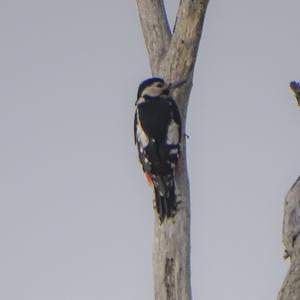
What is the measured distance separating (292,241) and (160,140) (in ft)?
6.24

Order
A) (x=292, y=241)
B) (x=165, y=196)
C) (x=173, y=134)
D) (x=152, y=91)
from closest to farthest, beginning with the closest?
1. (x=292, y=241)
2. (x=165, y=196)
3. (x=173, y=134)
4. (x=152, y=91)

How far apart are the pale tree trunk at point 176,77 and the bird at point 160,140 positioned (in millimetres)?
103

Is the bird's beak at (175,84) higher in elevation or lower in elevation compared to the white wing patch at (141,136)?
higher

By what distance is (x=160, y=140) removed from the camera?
1148 centimetres

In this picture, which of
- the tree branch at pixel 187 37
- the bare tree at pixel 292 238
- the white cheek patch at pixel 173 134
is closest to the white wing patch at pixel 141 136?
the white cheek patch at pixel 173 134

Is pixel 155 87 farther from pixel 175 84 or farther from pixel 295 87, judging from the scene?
pixel 295 87

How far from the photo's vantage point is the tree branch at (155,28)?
11656 mm

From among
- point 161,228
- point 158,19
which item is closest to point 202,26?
point 158,19

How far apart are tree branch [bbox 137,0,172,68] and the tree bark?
2044 millimetres

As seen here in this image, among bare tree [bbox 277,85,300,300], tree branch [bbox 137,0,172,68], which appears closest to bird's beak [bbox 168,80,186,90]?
tree branch [bbox 137,0,172,68]

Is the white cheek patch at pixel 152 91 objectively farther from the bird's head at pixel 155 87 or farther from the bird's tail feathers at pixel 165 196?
the bird's tail feathers at pixel 165 196

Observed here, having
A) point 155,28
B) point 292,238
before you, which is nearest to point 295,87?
point 292,238

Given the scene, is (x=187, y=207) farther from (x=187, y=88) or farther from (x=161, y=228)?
(x=187, y=88)

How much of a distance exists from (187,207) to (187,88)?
4.02 ft
